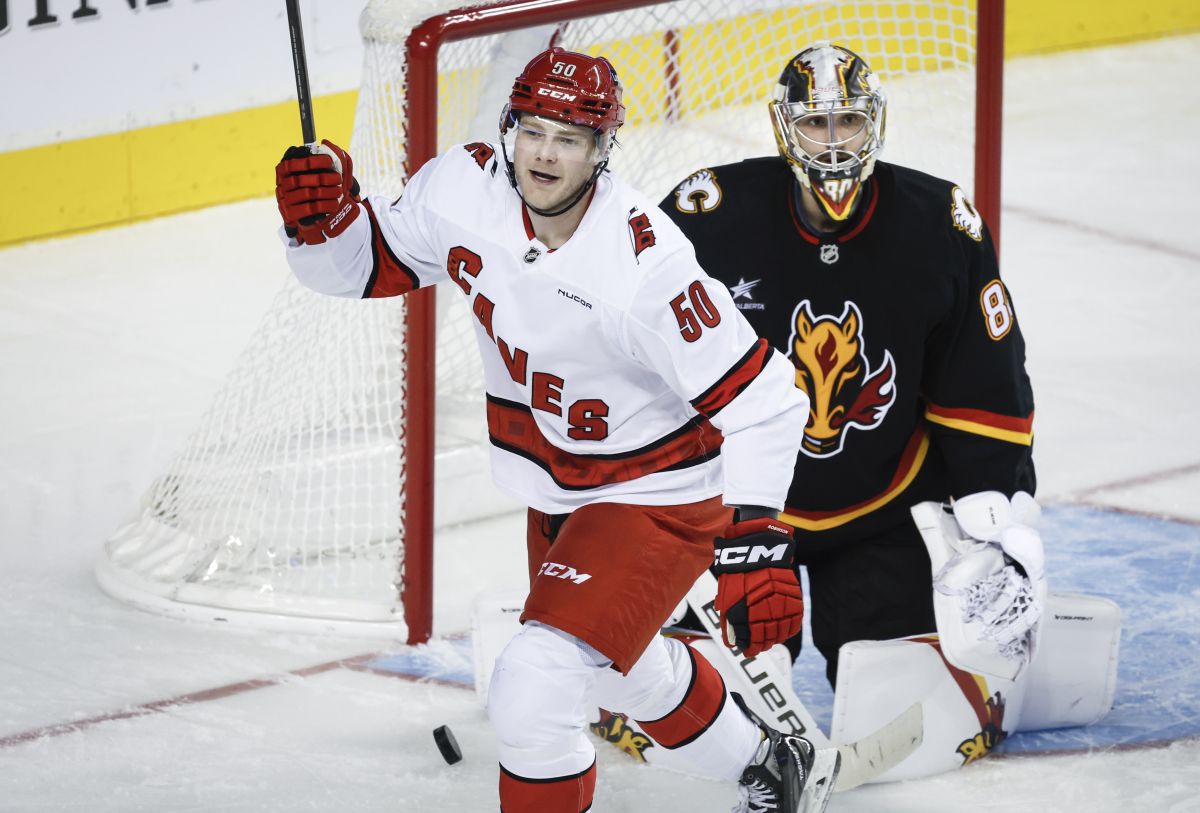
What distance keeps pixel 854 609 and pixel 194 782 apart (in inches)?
45.4

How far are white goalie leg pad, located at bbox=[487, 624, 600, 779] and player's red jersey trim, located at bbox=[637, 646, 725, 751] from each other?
254 mm

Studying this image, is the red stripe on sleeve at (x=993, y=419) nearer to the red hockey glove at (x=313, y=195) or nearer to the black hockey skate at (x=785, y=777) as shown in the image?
the black hockey skate at (x=785, y=777)

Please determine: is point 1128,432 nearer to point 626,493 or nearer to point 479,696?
point 479,696

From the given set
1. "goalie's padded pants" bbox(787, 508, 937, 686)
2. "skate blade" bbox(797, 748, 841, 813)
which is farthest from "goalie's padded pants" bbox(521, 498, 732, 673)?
"goalie's padded pants" bbox(787, 508, 937, 686)

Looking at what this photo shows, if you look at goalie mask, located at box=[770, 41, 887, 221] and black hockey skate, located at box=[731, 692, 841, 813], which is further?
goalie mask, located at box=[770, 41, 887, 221]

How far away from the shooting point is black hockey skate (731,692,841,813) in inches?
106

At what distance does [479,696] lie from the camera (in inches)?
127

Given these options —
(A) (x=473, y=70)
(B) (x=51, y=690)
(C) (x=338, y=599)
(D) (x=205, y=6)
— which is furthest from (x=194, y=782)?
(D) (x=205, y=6)

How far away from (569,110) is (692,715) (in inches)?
35.6

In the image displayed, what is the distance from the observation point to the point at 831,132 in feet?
9.23

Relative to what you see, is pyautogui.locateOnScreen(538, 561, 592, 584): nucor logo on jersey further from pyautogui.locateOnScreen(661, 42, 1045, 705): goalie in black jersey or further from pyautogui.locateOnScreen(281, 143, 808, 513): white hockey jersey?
pyautogui.locateOnScreen(661, 42, 1045, 705): goalie in black jersey

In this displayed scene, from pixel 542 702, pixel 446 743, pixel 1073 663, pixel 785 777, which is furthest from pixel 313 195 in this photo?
pixel 1073 663

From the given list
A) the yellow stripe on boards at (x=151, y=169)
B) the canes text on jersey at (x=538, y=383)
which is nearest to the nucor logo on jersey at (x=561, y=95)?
the canes text on jersey at (x=538, y=383)

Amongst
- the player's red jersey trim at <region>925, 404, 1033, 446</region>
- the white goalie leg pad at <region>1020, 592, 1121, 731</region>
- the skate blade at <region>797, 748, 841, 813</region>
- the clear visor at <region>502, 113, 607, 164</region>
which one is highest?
the clear visor at <region>502, 113, 607, 164</region>
